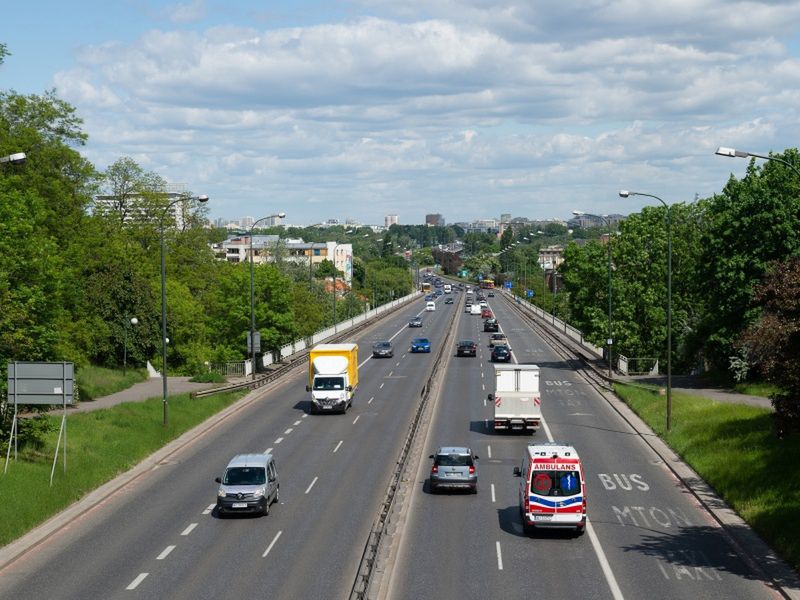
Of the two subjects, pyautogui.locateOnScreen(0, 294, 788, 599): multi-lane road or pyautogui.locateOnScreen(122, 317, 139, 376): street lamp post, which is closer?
pyautogui.locateOnScreen(0, 294, 788, 599): multi-lane road

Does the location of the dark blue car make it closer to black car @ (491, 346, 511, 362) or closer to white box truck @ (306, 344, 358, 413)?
black car @ (491, 346, 511, 362)

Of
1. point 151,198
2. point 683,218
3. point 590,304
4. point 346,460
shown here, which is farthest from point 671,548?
point 151,198

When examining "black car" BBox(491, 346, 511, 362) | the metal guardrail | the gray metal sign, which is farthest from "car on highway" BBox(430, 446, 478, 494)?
"black car" BBox(491, 346, 511, 362)

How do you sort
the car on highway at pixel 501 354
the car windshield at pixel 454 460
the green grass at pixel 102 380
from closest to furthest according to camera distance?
the car windshield at pixel 454 460 → the green grass at pixel 102 380 → the car on highway at pixel 501 354

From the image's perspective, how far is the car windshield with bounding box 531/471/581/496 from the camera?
28.2 m

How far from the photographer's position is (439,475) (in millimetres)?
34312

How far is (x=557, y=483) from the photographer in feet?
92.5

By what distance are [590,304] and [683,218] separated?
532 inches

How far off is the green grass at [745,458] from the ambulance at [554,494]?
550cm

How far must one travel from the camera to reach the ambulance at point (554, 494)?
28.0m

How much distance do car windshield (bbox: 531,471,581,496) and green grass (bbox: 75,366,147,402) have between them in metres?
34.6

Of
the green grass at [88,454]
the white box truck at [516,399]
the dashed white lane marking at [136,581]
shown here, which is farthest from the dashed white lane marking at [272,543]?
the white box truck at [516,399]

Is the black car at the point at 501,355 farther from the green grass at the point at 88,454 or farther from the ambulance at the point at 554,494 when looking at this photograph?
the ambulance at the point at 554,494

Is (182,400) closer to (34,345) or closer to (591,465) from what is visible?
(34,345)
